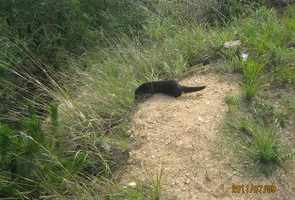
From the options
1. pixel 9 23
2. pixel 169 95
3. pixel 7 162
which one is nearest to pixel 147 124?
pixel 169 95

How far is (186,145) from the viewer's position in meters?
3.25

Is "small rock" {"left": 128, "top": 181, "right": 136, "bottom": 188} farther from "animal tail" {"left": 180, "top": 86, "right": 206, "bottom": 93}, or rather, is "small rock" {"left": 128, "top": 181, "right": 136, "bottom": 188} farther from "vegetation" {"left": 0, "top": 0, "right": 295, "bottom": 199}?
"animal tail" {"left": 180, "top": 86, "right": 206, "bottom": 93}

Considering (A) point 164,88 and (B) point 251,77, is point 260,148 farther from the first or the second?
(A) point 164,88

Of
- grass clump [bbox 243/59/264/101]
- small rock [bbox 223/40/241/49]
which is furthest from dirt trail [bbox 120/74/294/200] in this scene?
small rock [bbox 223/40/241/49]

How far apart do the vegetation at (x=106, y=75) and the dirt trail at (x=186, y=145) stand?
131 mm

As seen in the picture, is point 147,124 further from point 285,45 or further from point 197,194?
point 285,45

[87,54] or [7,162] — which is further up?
[7,162]

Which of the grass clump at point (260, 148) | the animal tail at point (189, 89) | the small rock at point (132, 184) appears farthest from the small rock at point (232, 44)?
the small rock at point (132, 184)

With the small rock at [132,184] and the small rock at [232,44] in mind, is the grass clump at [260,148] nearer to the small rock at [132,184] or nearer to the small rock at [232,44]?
the small rock at [132,184]

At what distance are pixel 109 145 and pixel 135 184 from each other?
576 millimetres

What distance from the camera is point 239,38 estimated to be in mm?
4656

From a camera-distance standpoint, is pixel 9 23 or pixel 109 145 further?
pixel 9 23

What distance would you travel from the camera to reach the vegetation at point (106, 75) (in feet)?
9.96

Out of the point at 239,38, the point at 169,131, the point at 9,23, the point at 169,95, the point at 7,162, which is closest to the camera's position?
the point at 7,162
